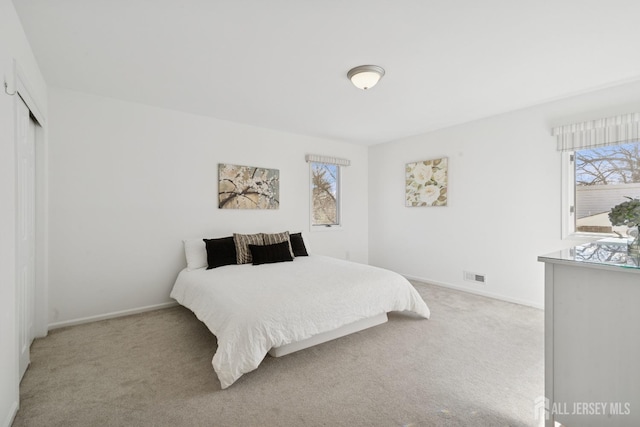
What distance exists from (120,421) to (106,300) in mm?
1984

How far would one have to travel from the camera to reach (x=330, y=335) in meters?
2.56

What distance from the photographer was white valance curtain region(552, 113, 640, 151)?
282 centimetres

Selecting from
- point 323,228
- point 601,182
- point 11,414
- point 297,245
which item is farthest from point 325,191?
point 11,414

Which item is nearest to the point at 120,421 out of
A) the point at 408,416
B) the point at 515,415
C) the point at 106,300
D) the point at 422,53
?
the point at 408,416

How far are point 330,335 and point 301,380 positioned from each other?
0.57 meters

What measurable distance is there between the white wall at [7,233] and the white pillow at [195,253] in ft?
5.60

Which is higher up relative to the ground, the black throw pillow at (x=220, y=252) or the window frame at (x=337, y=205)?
the window frame at (x=337, y=205)

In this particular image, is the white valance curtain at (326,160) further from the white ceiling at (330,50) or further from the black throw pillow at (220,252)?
the black throw pillow at (220,252)

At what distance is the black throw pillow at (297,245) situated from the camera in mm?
4102

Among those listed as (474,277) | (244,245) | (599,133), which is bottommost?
(474,277)

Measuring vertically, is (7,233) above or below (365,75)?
below

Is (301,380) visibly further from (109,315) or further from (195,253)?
(109,315)

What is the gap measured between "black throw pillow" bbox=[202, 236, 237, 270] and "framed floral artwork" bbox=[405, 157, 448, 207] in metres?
2.94

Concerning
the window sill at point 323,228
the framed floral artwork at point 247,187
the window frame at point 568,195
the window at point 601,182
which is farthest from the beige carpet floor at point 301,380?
the window sill at point 323,228
